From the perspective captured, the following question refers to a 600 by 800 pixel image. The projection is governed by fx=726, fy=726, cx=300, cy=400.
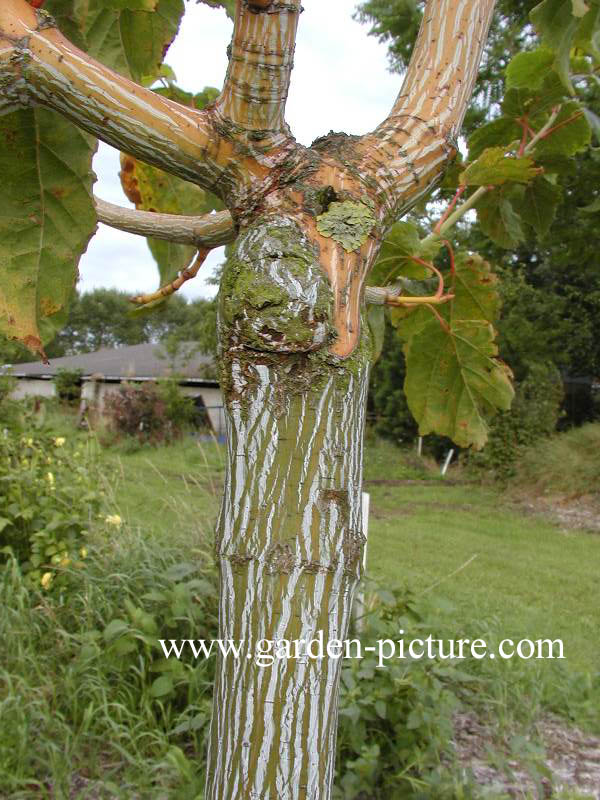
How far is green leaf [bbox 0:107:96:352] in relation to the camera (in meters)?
0.92

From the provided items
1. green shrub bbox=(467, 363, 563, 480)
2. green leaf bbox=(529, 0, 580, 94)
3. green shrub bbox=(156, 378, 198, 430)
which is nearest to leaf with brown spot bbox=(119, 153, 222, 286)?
green leaf bbox=(529, 0, 580, 94)

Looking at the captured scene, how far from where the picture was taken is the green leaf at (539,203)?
182cm

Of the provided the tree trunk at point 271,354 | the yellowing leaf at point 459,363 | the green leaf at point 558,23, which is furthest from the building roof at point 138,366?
the tree trunk at point 271,354

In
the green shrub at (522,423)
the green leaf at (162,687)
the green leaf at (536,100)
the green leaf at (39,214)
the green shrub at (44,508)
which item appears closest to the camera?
the green leaf at (39,214)

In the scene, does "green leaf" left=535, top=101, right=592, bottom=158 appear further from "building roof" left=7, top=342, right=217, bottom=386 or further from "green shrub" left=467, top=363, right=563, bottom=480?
"building roof" left=7, top=342, right=217, bottom=386

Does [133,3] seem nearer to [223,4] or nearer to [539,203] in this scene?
[223,4]

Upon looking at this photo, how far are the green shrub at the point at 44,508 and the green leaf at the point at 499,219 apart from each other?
8.27ft

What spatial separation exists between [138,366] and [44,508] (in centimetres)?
2097

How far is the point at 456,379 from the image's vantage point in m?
1.69

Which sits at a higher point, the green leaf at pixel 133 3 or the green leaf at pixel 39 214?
the green leaf at pixel 133 3

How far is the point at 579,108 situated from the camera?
1.61 m

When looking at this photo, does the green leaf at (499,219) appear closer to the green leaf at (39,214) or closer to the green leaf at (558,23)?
the green leaf at (558,23)

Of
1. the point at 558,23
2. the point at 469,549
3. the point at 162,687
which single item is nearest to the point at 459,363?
the point at 558,23

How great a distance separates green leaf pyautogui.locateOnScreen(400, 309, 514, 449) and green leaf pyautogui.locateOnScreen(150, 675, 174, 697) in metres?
1.48
